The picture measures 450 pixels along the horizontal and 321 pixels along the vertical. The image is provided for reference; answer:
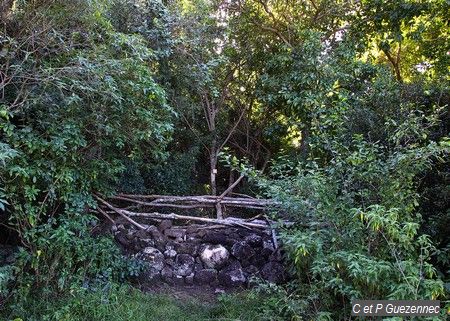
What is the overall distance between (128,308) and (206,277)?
1213mm

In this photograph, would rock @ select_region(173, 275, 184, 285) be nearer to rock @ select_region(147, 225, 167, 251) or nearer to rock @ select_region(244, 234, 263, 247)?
rock @ select_region(147, 225, 167, 251)

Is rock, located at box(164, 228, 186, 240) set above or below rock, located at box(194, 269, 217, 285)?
above

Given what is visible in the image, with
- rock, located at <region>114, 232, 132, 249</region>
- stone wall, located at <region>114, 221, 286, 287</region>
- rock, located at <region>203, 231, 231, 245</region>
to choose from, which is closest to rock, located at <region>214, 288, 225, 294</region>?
stone wall, located at <region>114, 221, 286, 287</region>

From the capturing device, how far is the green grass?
3.33m

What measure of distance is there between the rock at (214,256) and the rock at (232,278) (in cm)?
13

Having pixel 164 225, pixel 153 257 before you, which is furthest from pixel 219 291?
pixel 164 225

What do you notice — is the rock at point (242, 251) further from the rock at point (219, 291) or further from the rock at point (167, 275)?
the rock at point (167, 275)

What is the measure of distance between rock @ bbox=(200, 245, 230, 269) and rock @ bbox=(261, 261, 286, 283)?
1.66 feet

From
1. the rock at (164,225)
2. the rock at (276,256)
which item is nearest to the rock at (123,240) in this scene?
the rock at (164,225)

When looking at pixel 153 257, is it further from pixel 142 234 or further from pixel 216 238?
pixel 216 238

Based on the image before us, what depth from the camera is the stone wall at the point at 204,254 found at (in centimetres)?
456

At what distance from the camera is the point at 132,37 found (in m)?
3.83

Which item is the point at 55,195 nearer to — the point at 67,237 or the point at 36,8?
the point at 67,237

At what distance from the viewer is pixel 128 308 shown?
360 cm
